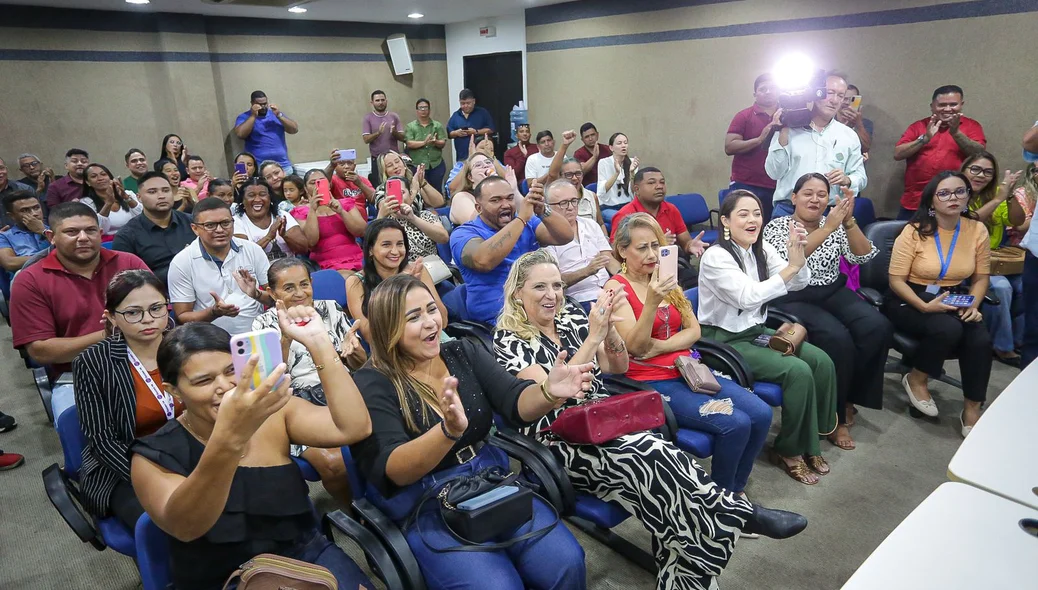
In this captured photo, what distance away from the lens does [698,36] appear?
723 cm

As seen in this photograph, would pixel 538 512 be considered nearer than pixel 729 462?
Yes

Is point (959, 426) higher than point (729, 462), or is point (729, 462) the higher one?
point (729, 462)

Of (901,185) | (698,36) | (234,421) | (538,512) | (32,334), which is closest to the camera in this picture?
(234,421)

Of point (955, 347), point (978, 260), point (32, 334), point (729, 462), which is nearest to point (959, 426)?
point (955, 347)

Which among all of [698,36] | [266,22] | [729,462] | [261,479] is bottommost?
[729,462]

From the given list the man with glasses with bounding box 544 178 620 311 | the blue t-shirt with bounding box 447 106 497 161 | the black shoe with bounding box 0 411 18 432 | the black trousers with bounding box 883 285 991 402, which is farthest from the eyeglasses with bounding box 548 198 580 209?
the blue t-shirt with bounding box 447 106 497 161

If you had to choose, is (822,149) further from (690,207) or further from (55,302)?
(55,302)

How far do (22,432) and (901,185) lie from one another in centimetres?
737

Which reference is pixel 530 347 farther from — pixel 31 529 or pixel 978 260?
pixel 978 260

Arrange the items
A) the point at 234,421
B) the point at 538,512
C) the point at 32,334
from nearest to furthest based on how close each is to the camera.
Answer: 1. the point at 234,421
2. the point at 538,512
3. the point at 32,334

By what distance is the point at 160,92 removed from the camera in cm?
827

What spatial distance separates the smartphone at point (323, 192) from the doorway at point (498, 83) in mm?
5700

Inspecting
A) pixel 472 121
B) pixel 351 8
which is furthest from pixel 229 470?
pixel 351 8

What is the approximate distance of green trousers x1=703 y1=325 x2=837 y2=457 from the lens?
2.88 m
